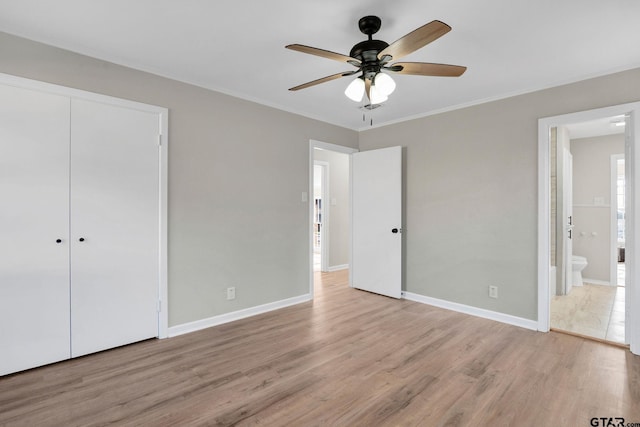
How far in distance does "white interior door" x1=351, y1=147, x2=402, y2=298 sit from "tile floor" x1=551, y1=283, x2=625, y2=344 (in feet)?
5.90

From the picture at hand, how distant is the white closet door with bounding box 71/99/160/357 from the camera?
8.23ft

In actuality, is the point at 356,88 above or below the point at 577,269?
above

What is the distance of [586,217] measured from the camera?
5.18 meters

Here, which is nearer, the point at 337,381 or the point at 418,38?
the point at 418,38

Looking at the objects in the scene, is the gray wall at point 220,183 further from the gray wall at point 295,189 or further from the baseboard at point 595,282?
the baseboard at point 595,282

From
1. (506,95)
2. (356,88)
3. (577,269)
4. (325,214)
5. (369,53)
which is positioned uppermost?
(506,95)

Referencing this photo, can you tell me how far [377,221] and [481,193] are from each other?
1355mm

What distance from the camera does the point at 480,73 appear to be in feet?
9.36

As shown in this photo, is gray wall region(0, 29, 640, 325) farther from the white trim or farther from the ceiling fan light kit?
the ceiling fan light kit

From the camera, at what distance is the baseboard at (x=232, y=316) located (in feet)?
9.93

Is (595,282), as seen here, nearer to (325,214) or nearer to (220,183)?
(325,214)

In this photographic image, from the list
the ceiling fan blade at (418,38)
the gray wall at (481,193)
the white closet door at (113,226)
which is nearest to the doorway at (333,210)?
the gray wall at (481,193)

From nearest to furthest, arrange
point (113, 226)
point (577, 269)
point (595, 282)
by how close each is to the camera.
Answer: point (113, 226) → point (577, 269) → point (595, 282)

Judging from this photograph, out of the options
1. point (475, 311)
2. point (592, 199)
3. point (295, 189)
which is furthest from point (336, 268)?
point (592, 199)
